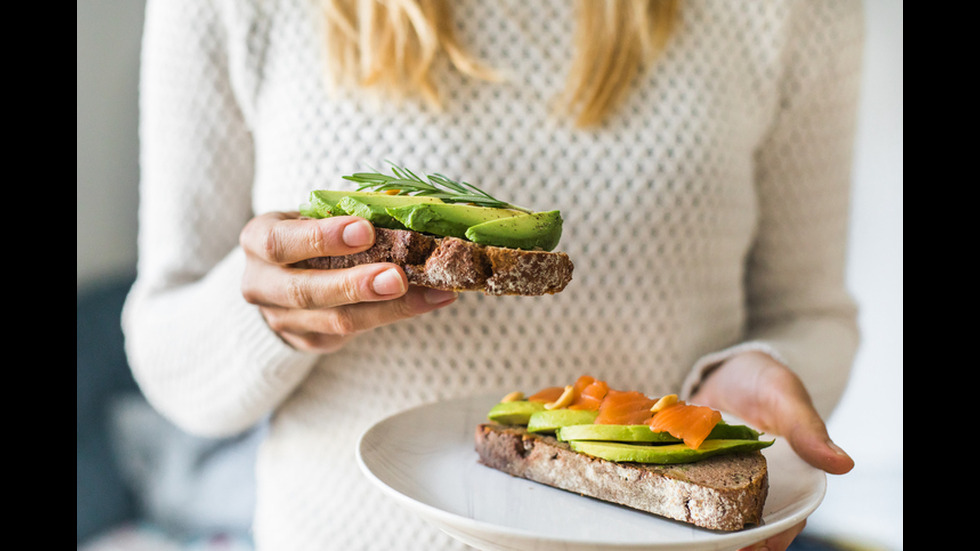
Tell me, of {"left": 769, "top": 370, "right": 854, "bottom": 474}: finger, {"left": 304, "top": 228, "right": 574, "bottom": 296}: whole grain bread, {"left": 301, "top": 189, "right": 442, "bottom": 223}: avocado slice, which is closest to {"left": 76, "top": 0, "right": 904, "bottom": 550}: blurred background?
{"left": 769, "top": 370, "right": 854, "bottom": 474}: finger

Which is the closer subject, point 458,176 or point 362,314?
point 362,314

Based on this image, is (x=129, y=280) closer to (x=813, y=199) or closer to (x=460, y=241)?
(x=460, y=241)

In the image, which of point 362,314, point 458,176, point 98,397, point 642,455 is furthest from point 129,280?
point 642,455

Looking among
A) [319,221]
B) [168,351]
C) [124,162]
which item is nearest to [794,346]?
[319,221]

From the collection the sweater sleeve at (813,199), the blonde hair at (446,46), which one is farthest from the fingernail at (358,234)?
the sweater sleeve at (813,199)

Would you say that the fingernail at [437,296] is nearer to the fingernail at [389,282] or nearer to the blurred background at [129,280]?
the fingernail at [389,282]

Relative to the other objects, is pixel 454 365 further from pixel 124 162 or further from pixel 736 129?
pixel 124 162
